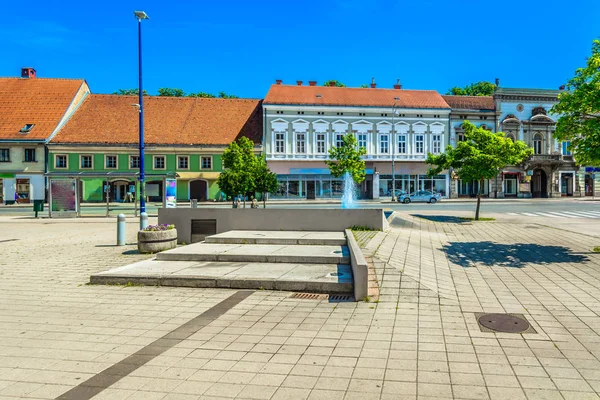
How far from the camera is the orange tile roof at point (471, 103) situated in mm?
49500

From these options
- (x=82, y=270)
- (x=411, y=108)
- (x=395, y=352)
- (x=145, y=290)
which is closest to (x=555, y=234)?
(x=395, y=352)

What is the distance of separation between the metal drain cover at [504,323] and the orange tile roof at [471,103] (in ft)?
157

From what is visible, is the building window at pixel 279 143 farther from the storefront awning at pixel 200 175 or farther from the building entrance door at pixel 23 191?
the building entrance door at pixel 23 191

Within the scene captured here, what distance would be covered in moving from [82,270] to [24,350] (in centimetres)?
513

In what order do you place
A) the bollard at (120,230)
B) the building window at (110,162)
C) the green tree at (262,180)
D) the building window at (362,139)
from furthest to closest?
the building window at (362,139), the building window at (110,162), the green tree at (262,180), the bollard at (120,230)

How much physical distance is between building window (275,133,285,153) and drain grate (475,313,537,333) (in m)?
40.4

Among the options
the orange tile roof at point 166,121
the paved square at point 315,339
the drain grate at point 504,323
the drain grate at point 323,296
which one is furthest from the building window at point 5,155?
the drain grate at point 504,323

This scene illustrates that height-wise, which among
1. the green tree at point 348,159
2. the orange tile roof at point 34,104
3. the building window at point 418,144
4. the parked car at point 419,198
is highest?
the orange tile roof at point 34,104

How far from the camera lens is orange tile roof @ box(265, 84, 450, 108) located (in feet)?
152

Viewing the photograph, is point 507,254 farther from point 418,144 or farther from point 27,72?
point 27,72

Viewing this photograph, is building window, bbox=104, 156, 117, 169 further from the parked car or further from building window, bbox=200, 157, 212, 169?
the parked car

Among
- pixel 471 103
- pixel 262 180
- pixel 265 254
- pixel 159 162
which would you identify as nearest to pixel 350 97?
pixel 471 103

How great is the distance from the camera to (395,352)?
190 inches

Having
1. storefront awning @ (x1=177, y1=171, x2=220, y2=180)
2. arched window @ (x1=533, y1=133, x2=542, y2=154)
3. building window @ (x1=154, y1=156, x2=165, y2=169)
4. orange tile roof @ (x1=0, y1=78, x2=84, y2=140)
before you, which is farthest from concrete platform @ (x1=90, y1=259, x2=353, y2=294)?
arched window @ (x1=533, y1=133, x2=542, y2=154)
